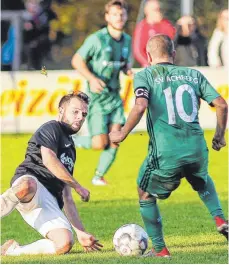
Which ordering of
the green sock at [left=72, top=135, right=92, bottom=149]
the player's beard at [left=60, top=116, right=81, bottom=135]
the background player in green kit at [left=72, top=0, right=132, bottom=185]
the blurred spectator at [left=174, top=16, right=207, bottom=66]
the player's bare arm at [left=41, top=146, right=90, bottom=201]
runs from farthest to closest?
1. the blurred spectator at [left=174, top=16, right=207, bottom=66]
2. the green sock at [left=72, top=135, right=92, bottom=149]
3. the background player in green kit at [left=72, top=0, right=132, bottom=185]
4. the player's beard at [left=60, top=116, right=81, bottom=135]
5. the player's bare arm at [left=41, top=146, right=90, bottom=201]

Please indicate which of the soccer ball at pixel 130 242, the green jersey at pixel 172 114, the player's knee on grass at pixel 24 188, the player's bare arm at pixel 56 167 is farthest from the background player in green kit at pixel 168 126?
the player's knee on grass at pixel 24 188

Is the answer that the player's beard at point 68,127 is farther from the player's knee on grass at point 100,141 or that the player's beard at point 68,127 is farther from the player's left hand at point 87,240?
the player's knee on grass at point 100,141

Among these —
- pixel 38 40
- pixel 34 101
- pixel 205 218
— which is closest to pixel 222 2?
pixel 38 40

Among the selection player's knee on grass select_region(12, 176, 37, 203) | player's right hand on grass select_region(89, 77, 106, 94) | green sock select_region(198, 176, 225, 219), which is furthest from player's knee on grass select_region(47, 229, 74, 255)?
player's right hand on grass select_region(89, 77, 106, 94)

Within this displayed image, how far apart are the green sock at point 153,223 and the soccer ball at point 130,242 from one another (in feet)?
0.54

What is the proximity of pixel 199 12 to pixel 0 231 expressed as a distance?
17.7 meters

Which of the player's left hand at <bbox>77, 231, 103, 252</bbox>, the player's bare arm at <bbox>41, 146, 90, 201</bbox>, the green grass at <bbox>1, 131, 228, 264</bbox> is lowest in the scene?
the green grass at <bbox>1, 131, 228, 264</bbox>

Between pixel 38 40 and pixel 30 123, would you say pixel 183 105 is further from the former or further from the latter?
pixel 38 40

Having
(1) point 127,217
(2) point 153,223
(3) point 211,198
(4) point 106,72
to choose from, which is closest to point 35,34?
(4) point 106,72

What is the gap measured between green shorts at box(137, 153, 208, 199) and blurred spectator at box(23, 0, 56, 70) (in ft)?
59.7

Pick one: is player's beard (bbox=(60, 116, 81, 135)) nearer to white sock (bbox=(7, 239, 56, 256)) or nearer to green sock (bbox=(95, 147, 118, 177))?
white sock (bbox=(7, 239, 56, 256))

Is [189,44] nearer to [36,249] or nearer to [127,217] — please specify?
[127,217]

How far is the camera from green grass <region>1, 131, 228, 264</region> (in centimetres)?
935

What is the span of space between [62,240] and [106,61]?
238 inches
